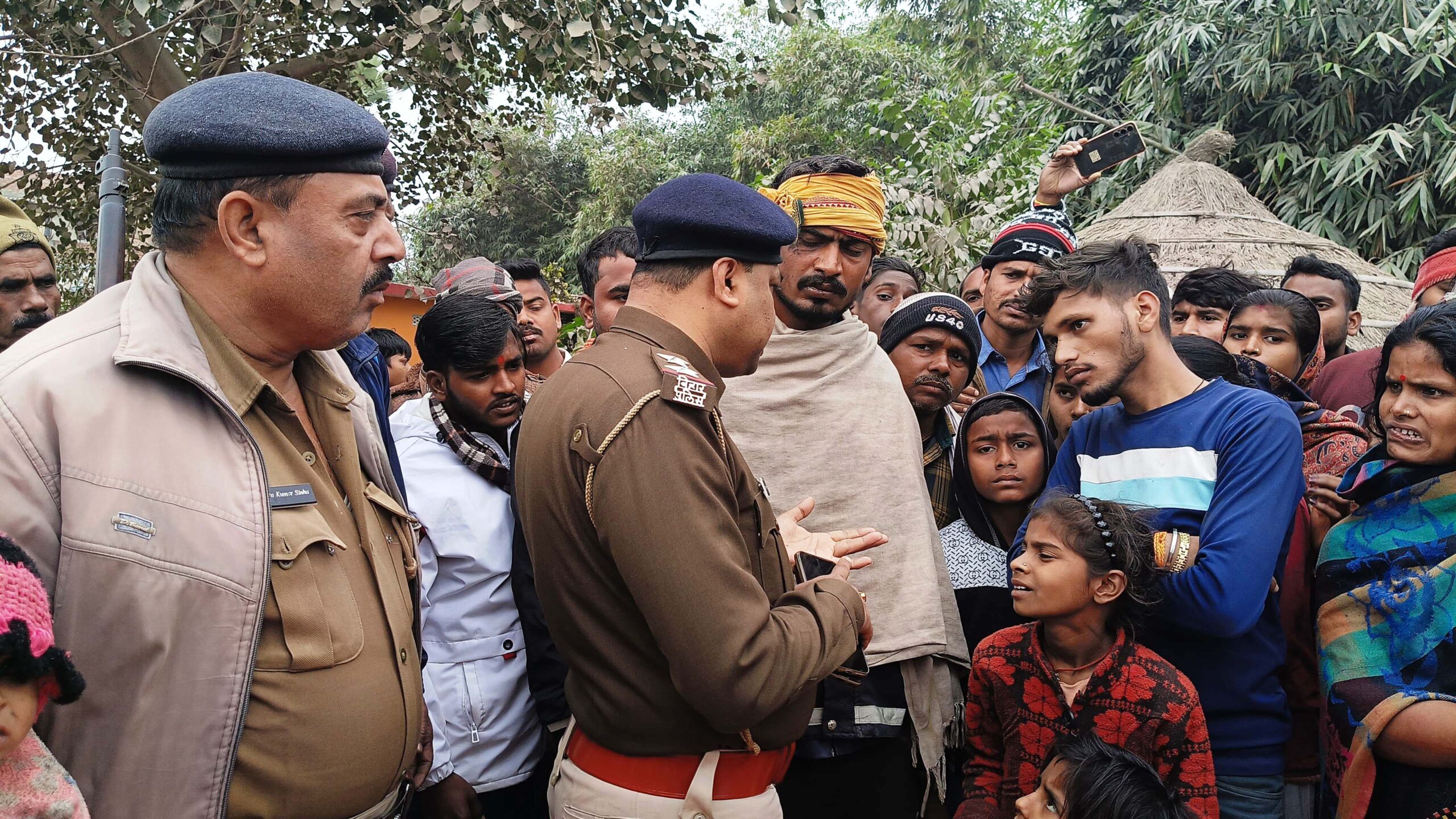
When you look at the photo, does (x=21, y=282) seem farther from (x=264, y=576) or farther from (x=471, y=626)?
(x=264, y=576)

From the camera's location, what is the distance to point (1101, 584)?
8.53ft

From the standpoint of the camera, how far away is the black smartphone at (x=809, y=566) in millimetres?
2275

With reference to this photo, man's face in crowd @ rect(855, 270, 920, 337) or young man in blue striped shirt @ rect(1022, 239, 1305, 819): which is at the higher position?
man's face in crowd @ rect(855, 270, 920, 337)

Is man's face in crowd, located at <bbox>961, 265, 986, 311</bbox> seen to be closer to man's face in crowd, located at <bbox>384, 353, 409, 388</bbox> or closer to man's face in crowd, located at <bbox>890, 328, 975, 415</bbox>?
man's face in crowd, located at <bbox>890, 328, 975, 415</bbox>

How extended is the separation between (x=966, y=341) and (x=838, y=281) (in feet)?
2.10

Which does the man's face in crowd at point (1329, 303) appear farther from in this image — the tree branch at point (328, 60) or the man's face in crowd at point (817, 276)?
the tree branch at point (328, 60)

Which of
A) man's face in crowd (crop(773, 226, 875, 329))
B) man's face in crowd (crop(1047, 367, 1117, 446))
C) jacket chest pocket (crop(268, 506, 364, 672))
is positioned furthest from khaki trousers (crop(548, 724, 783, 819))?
man's face in crowd (crop(1047, 367, 1117, 446))

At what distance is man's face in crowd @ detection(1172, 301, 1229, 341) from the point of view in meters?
4.13

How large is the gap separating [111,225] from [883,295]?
3221mm

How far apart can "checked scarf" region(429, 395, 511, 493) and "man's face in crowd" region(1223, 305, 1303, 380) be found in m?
2.68

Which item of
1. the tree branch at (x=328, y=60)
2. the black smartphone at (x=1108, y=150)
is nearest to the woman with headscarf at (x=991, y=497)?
the black smartphone at (x=1108, y=150)

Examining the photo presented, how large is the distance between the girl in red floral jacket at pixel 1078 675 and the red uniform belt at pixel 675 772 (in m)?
0.89

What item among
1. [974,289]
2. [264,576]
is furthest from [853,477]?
[974,289]

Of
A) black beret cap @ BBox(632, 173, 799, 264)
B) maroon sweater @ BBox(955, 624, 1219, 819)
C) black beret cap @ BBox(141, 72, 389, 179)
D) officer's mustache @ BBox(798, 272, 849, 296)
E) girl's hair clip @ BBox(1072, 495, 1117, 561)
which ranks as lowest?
maroon sweater @ BBox(955, 624, 1219, 819)
